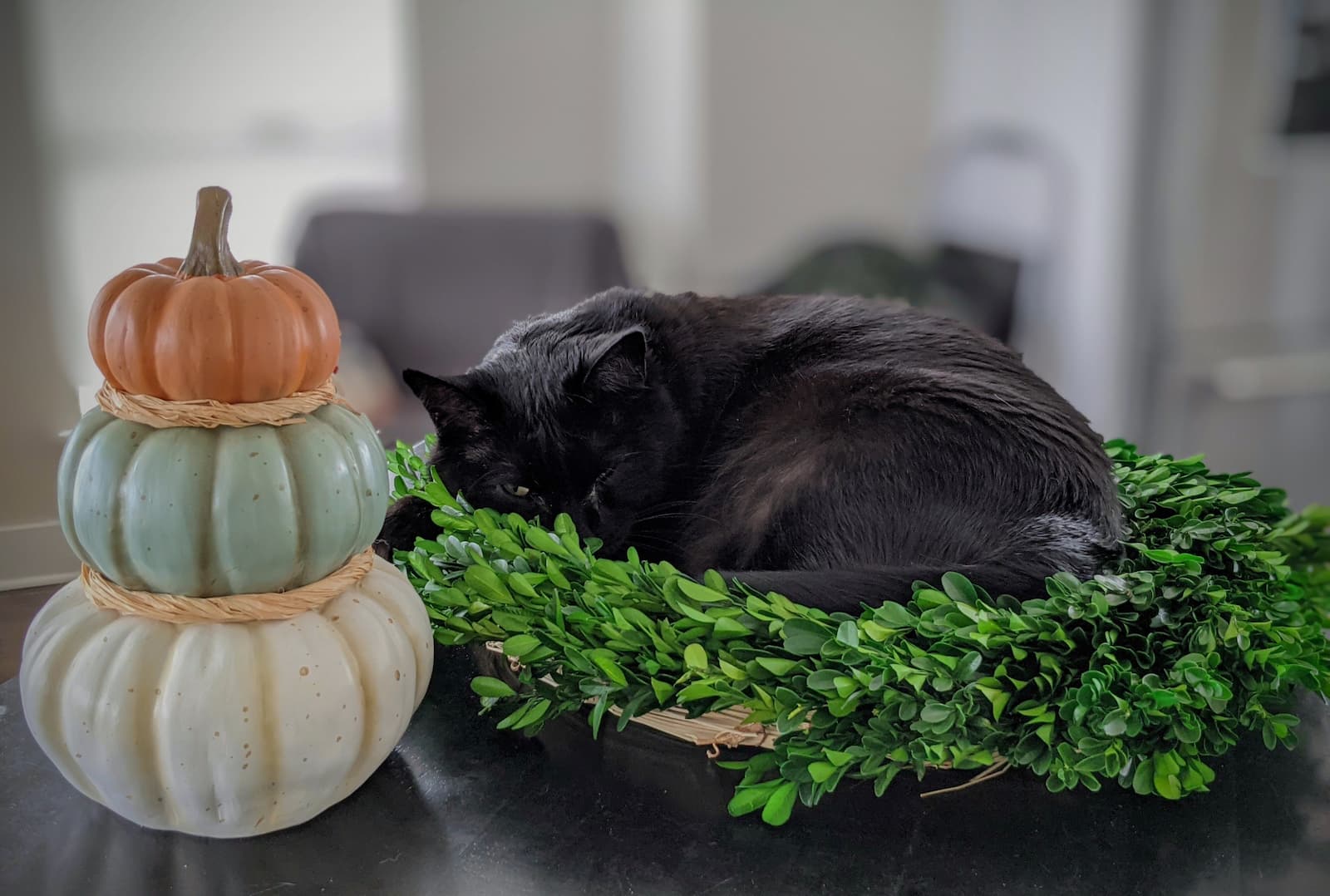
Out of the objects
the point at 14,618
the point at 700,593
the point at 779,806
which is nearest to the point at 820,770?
the point at 779,806

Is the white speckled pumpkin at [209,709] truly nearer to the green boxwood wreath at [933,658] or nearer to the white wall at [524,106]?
the green boxwood wreath at [933,658]

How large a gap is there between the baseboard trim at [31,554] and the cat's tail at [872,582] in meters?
0.64

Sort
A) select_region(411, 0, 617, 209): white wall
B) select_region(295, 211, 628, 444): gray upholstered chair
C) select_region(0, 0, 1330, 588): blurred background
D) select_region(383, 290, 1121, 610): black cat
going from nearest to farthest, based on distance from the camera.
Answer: select_region(383, 290, 1121, 610): black cat, select_region(0, 0, 1330, 588): blurred background, select_region(295, 211, 628, 444): gray upholstered chair, select_region(411, 0, 617, 209): white wall

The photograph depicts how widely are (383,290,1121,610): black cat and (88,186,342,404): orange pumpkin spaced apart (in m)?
0.33

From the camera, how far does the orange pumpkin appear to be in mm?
613

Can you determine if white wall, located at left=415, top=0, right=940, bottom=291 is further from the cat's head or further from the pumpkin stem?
the pumpkin stem

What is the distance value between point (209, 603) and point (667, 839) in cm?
32

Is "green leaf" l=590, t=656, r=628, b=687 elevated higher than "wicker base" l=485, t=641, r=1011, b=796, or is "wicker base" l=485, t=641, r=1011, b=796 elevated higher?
"green leaf" l=590, t=656, r=628, b=687

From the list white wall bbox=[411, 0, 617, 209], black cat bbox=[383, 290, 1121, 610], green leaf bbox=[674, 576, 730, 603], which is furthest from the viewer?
white wall bbox=[411, 0, 617, 209]

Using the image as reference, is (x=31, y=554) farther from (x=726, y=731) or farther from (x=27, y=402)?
(x=726, y=731)

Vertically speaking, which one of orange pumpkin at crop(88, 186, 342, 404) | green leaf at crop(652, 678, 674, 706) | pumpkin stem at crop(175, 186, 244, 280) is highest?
pumpkin stem at crop(175, 186, 244, 280)

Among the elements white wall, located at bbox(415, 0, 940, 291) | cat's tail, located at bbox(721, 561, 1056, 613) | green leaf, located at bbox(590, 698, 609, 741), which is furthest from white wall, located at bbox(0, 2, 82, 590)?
white wall, located at bbox(415, 0, 940, 291)

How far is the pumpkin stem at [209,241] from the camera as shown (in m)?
0.65

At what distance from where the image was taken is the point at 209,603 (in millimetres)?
627
